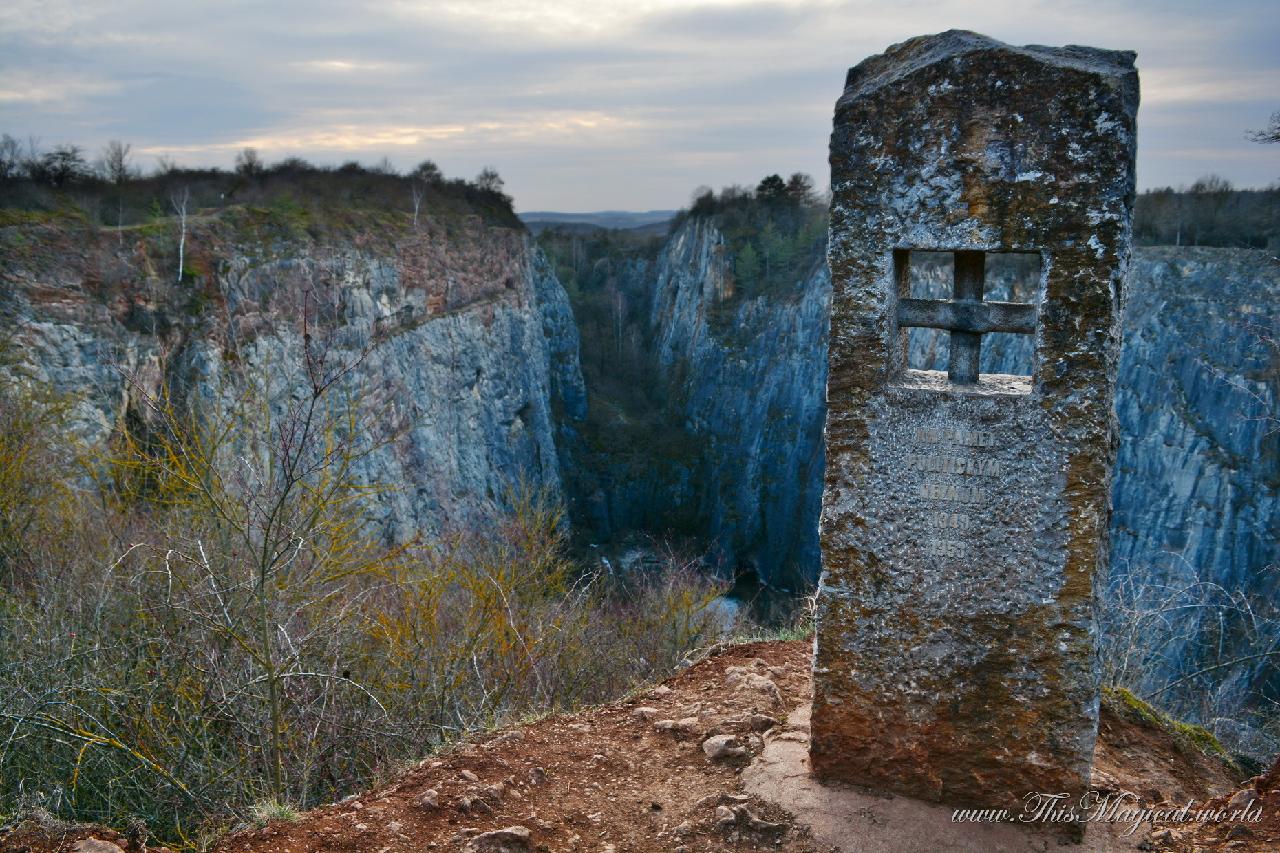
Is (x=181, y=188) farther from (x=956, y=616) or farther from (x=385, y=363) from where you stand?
(x=956, y=616)

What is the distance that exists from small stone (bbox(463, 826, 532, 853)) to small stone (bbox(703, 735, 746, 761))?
1.24 m

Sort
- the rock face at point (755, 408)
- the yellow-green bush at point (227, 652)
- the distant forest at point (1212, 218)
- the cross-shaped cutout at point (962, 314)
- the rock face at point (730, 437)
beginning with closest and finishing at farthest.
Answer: the cross-shaped cutout at point (962, 314)
the yellow-green bush at point (227, 652)
the distant forest at point (1212, 218)
the rock face at point (755, 408)
the rock face at point (730, 437)

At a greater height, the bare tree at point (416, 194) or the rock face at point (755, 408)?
the bare tree at point (416, 194)

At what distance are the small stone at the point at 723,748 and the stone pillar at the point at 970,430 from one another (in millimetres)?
494

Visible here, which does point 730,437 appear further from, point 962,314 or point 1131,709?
point 962,314

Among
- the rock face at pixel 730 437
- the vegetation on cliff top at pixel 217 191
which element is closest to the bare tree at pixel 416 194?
the vegetation on cliff top at pixel 217 191

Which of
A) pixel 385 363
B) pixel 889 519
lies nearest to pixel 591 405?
pixel 385 363

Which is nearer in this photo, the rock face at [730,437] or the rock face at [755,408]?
the rock face at [755,408]

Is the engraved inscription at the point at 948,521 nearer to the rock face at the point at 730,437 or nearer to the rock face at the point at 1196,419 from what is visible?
the rock face at the point at 1196,419

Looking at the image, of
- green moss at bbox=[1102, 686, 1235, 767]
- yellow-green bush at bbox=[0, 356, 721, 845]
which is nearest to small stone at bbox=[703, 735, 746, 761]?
yellow-green bush at bbox=[0, 356, 721, 845]

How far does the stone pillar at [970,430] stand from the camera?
408 cm

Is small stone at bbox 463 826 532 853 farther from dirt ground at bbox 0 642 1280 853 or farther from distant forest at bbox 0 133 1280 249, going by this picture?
distant forest at bbox 0 133 1280 249

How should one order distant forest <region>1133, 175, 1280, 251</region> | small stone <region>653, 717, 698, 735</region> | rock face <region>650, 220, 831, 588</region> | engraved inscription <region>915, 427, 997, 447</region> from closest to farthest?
engraved inscription <region>915, 427, 997, 447</region> < small stone <region>653, 717, 698, 735</region> < distant forest <region>1133, 175, 1280, 251</region> < rock face <region>650, 220, 831, 588</region>

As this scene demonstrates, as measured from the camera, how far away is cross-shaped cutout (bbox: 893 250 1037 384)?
444cm
